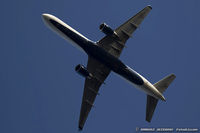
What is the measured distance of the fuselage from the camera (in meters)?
71.9

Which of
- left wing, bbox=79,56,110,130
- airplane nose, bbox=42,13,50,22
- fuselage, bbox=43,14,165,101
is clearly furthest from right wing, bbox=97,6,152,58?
airplane nose, bbox=42,13,50,22

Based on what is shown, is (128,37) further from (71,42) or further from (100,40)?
(71,42)

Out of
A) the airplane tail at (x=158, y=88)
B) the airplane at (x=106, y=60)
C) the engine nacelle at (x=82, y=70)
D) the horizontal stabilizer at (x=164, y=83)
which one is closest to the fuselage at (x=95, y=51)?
the airplane at (x=106, y=60)

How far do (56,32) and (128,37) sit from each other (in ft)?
53.2

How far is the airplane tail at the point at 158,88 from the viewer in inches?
3036

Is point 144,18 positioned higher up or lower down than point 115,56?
higher up

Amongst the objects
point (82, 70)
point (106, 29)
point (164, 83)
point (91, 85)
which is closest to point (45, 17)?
point (106, 29)

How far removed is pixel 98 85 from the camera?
254 feet

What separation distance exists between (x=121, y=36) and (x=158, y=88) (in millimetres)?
15340

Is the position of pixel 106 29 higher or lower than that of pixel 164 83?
higher

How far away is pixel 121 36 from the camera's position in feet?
242

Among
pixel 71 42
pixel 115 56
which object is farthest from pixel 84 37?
pixel 115 56

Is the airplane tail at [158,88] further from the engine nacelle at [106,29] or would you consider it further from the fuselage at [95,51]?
the engine nacelle at [106,29]

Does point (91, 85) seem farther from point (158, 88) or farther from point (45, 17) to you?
point (45, 17)
